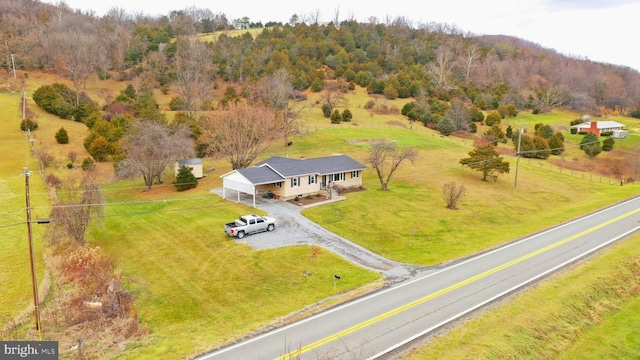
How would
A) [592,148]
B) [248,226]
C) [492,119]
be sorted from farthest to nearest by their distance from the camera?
[492,119] < [592,148] < [248,226]

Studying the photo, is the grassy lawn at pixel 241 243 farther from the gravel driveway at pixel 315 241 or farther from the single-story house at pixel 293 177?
the single-story house at pixel 293 177

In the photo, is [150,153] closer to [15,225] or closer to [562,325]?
[15,225]

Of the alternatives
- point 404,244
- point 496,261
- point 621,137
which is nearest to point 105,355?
point 404,244

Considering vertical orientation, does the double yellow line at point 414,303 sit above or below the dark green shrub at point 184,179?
below

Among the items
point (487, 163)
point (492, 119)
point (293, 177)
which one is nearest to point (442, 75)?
point (492, 119)

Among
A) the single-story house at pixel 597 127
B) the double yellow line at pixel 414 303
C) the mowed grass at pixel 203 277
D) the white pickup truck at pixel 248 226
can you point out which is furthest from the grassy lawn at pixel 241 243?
the single-story house at pixel 597 127

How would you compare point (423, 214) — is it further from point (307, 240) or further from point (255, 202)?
point (255, 202)
